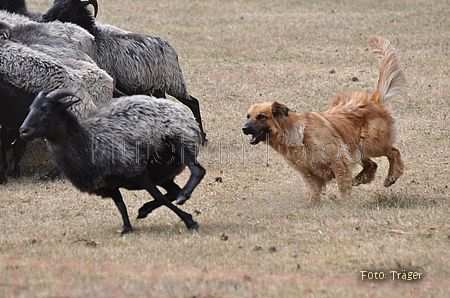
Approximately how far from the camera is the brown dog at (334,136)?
9.38 m

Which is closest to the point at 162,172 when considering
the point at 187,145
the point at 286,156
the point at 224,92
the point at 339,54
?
the point at 187,145

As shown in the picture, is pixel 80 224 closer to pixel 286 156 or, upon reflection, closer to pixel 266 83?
pixel 286 156

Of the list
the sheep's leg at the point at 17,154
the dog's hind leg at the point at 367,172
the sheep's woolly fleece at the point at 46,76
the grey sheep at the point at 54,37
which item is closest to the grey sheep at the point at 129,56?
the grey sheep at the point at 54,37

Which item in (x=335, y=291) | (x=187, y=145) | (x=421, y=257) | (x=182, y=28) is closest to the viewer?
(x=335, y=291)

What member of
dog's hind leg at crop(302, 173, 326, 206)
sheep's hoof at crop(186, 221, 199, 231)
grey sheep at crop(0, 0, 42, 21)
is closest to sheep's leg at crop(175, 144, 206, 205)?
sheep's hoof at crop(186, 221, 199, 231)

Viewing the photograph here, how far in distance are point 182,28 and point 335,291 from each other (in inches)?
709

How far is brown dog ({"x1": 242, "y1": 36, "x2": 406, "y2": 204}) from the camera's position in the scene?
9.38 metres

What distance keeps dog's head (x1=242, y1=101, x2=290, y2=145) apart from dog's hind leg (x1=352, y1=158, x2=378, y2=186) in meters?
1.53

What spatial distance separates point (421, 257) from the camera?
6.84 m

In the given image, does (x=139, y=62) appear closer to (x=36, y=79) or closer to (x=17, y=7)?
(x=36, y=79)

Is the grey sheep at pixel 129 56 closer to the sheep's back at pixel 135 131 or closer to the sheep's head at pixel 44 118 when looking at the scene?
the sheep's back at pixel 135 131

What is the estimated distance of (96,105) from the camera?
10.9 metres

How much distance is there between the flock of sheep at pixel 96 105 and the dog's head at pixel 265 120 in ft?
3.11

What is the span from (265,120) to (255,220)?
1353 mm
